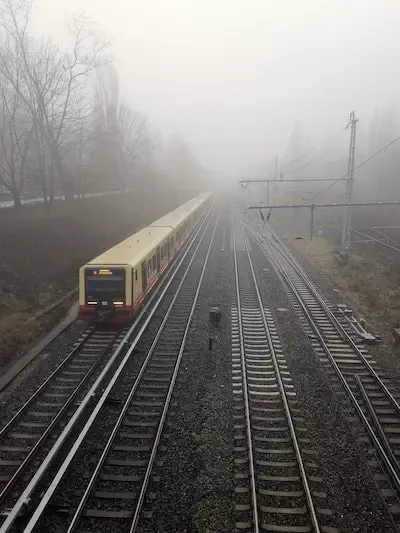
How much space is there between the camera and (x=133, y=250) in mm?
16438

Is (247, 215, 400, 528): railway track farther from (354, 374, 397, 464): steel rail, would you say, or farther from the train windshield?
the train windshield

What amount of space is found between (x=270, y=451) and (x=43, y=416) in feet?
16.2

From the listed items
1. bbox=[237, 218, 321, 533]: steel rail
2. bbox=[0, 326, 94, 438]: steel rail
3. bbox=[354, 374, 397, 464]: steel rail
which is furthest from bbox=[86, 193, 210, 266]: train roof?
bbox=[354, 374, 397, 464]: steel rail

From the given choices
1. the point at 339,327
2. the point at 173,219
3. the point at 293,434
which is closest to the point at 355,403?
the point at 293,434

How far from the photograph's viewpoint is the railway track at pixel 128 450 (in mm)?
6395

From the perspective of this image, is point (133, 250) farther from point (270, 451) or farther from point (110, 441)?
point (270, 451)

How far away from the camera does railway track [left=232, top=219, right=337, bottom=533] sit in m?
6.47

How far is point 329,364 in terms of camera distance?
11.7 m

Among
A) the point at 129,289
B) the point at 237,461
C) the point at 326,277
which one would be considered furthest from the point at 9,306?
the point at 326,277

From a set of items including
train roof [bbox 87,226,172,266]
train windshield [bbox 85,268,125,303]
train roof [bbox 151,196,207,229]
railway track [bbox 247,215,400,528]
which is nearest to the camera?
railway track [bbox 247,215,400,528]

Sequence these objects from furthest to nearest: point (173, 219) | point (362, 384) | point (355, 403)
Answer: point (173, 219) → point (362, 384) → point (355, 403)

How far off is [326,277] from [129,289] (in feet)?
41.5

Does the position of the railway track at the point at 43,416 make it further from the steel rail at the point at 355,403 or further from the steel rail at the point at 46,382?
the steel rail at the point at 355,403

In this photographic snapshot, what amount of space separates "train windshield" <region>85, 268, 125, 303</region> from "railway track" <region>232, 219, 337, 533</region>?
13.7 feet
